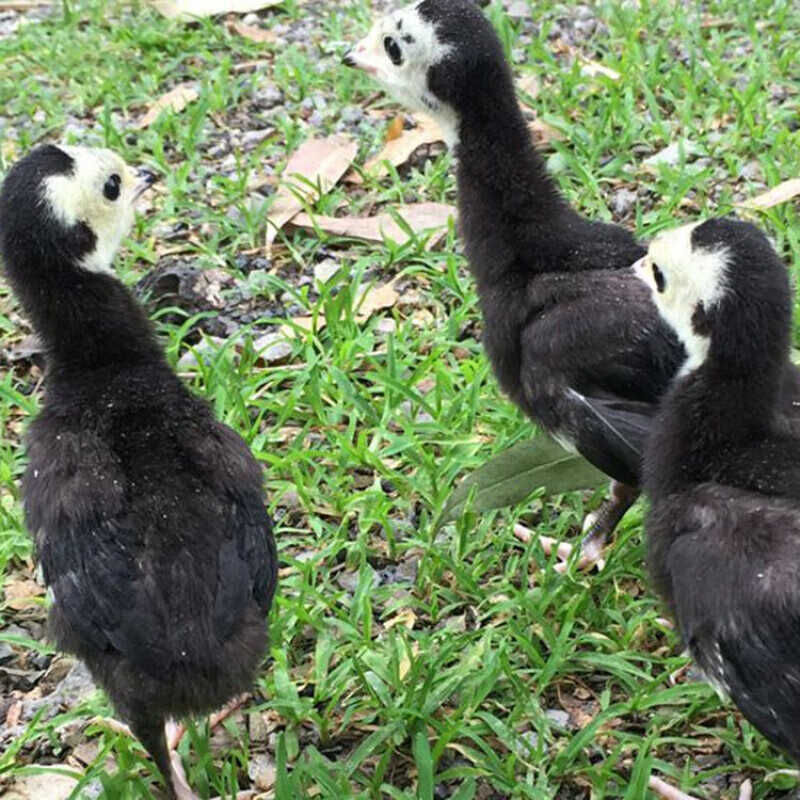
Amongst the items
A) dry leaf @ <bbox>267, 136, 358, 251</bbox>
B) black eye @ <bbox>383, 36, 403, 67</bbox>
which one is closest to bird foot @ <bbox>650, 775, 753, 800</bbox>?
black eye @ <bbox>383, 36, 403, 67</bbox>

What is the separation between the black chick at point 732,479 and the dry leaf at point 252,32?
454 cm

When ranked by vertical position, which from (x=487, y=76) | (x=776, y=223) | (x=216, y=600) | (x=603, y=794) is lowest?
(x=603, y=794)

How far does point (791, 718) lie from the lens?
2.87m

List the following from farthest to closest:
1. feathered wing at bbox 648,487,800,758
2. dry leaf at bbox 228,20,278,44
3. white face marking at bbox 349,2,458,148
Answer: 1. dry leaf at bbox 228,20,278,44
2. white face marking at bbox 349,2,458,148
3. feathered wing at bbox 648,487,800,758

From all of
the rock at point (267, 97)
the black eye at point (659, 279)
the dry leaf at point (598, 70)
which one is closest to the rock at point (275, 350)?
the black eye at point (659, 279)

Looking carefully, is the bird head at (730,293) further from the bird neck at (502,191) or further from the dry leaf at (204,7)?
the dry leaf at (204,7)

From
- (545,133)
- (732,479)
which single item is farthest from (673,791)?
(545,133)

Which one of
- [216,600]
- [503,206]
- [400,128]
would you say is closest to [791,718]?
[216,600]

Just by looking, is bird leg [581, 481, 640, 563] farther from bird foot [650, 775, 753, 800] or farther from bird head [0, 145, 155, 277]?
bird head [0, 145, 155, 277]

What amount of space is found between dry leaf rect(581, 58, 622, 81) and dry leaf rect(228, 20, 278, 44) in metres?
1.95

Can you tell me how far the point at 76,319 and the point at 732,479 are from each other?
1.87 m

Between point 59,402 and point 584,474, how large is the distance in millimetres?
1745

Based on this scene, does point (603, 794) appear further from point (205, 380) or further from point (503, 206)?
point (205, 380)

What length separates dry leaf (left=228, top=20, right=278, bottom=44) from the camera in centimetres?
740
